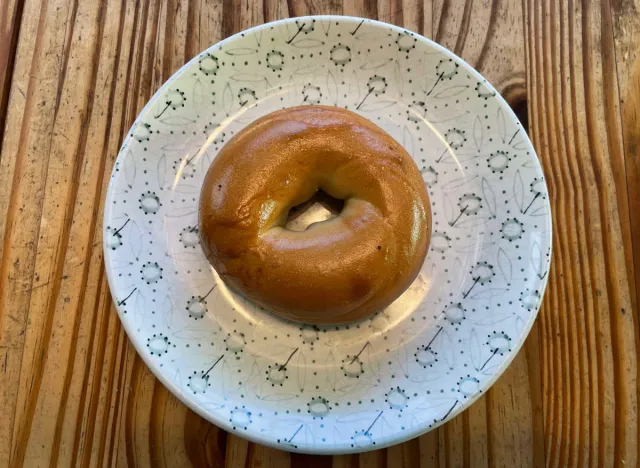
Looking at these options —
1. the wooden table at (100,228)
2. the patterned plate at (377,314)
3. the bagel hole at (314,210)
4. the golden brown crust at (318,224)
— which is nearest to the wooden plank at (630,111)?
the wooden table at (100,228)

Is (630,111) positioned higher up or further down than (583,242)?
higher up

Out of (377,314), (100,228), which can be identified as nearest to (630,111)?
(377,314)

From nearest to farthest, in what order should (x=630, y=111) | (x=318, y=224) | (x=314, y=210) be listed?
(x=318, y=224), (x=314, y=210), (x=630, y=111)

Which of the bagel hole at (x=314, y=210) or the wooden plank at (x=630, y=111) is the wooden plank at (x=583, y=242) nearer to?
the wooden plank at (x=630, y=111)

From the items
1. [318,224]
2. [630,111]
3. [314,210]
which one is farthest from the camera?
[630,111]

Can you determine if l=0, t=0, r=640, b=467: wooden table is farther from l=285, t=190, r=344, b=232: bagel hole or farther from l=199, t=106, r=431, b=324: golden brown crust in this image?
l=285, t=190, r=344, b=232: bagel hole

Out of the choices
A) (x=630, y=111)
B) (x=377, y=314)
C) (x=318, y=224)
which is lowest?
(x=377, y=314)

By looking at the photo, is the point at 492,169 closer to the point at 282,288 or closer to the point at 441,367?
the point at 441,367

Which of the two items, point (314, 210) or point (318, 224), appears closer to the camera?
point (318, 224)

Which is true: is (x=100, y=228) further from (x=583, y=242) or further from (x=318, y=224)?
(x=583, y=242)

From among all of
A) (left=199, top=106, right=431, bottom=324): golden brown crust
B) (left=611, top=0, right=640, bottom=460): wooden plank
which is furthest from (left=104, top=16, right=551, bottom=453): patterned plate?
(left=611, top=0, right=640, bottom=460): wooden plank
